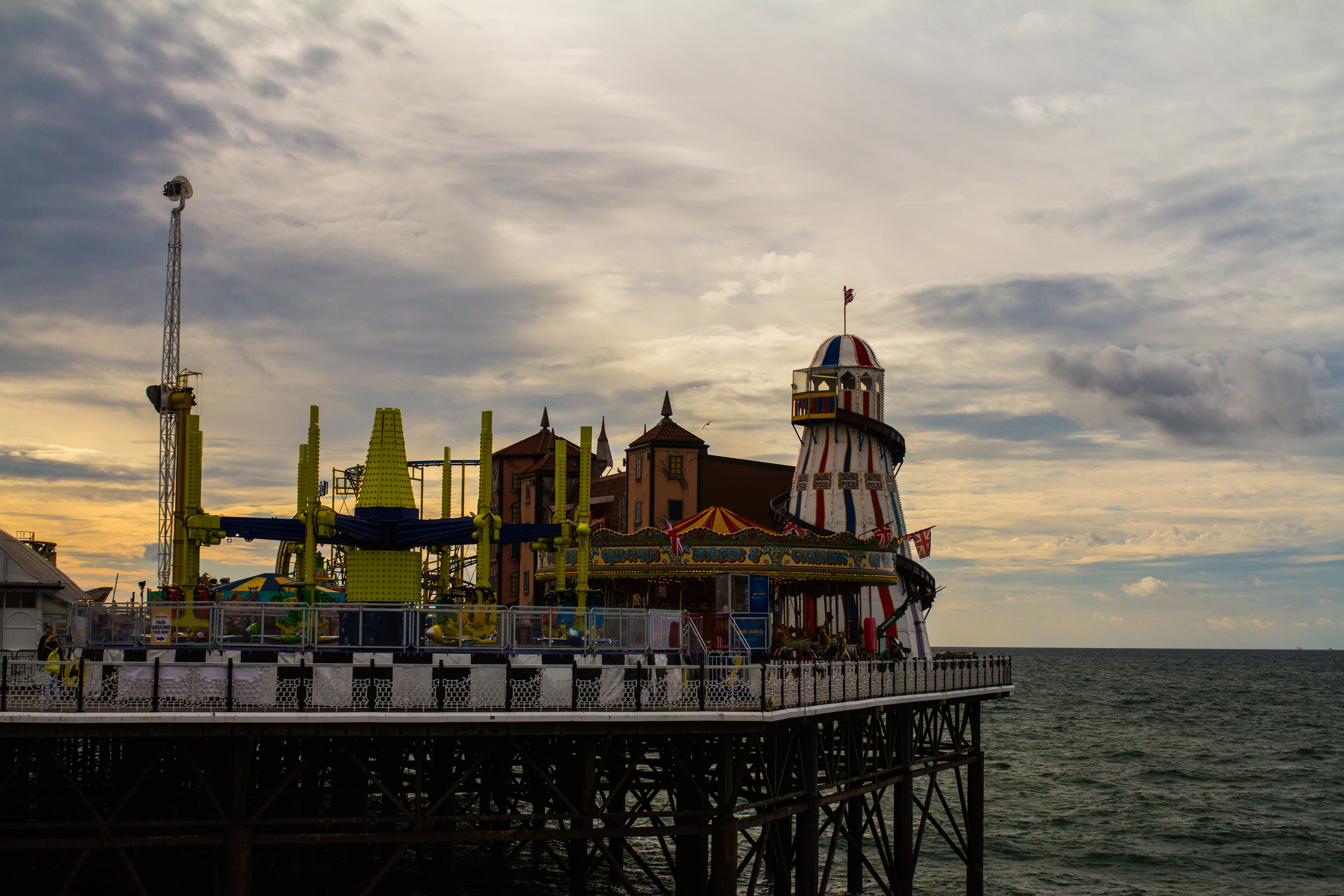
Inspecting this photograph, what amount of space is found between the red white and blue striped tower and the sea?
25.6 feet

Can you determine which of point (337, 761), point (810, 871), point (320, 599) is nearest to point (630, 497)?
point (320, 599)

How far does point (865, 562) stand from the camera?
4016cm

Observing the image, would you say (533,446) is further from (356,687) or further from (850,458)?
(356,687)

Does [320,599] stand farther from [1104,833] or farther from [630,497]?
[1104,833]

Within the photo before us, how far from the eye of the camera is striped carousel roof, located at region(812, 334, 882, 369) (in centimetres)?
6231

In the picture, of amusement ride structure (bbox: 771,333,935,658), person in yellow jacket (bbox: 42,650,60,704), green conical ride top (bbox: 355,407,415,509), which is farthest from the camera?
amusement ride structure (bbox: 771,333,935,658)

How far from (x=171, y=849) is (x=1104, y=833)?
124 ft

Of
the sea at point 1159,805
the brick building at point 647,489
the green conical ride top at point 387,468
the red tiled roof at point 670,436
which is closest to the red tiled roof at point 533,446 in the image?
the brick building at point 647,489

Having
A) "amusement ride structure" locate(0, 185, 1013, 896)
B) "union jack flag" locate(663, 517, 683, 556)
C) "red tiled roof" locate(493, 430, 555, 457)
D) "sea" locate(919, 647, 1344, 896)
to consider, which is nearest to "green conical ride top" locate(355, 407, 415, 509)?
"amusement ride structure" locate(0, 185, 1013, 896)

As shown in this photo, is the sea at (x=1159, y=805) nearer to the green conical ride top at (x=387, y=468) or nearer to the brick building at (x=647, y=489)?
the brick building at (x=647, y=489)

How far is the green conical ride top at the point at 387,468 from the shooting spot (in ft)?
96.9

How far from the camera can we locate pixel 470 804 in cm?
4453

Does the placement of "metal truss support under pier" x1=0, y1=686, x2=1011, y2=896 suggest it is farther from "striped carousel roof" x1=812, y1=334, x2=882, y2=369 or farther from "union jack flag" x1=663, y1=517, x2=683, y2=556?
"striped carousel roof" x1=812, y1=334, x2=882, y2=369

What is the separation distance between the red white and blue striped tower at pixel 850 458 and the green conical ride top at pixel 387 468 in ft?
102
